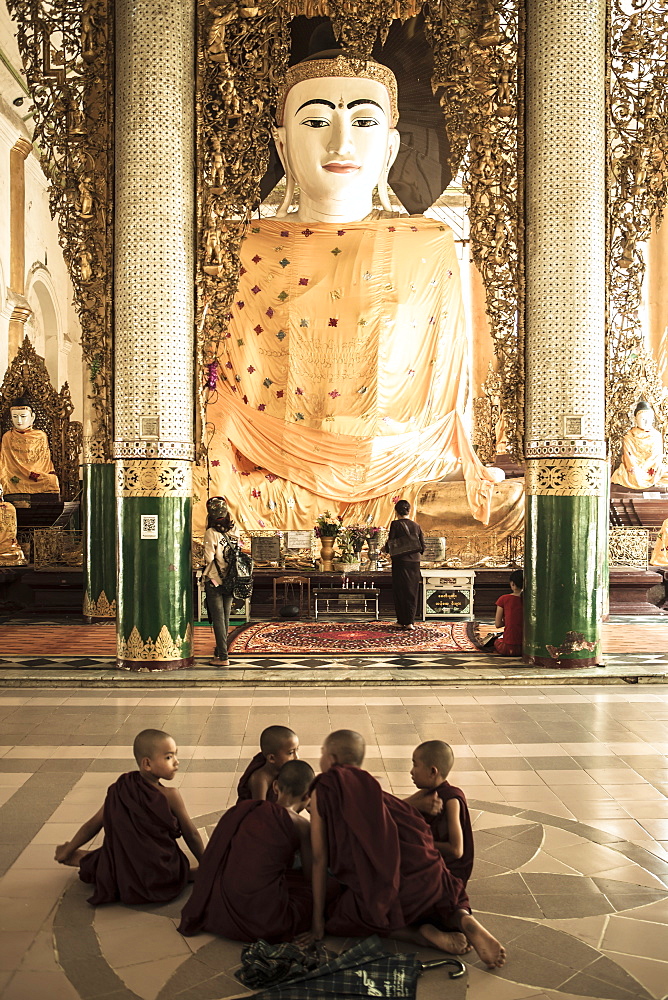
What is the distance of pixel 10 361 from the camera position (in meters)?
12.6

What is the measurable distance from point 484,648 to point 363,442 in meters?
5.14

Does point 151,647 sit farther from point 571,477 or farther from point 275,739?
point 275,739

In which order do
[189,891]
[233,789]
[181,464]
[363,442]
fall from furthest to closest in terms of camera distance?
[363,442], [181,464], [233,789], [189,891]

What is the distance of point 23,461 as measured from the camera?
40.6ft

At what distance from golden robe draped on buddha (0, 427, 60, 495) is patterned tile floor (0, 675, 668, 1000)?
6.61m

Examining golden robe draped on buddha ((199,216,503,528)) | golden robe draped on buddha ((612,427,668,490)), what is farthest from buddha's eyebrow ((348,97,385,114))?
golden robe draped on buddha ((612,427,668,490))

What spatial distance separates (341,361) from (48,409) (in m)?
3.82

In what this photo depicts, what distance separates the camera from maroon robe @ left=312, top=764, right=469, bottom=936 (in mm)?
2643

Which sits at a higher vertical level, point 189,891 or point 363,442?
point 363,442

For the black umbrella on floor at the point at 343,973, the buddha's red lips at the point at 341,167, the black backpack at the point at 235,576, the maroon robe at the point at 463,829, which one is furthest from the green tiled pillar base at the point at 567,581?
the buddha's red lips at the point at 341,167

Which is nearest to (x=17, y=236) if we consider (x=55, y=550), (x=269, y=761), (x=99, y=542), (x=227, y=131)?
(x=55, y=550)

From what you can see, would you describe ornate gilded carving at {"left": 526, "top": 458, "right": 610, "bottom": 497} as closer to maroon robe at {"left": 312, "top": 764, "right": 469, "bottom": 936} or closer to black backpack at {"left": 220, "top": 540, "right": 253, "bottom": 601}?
black backpack at {"left": 220, "top": 540, "right": 253, "bottom": 601}

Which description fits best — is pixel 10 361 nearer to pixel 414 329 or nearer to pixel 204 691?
pixel 414 329

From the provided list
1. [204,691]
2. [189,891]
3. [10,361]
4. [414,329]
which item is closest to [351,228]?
[414,329]
